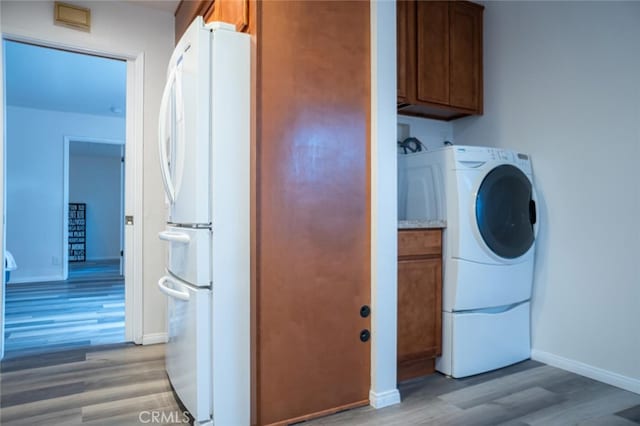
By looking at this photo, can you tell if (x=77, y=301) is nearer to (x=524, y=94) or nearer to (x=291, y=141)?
(x=291, y=141)

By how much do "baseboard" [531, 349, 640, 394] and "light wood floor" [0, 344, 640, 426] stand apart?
4 cm

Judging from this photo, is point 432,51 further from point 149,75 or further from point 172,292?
point 172,292

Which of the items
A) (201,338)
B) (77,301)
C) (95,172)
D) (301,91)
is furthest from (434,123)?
(95,172)

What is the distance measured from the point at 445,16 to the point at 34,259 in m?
5.80

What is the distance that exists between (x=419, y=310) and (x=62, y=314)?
3.30 metres

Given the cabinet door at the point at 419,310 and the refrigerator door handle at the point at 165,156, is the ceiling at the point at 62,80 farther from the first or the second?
the cabinet door at the point at 419,310

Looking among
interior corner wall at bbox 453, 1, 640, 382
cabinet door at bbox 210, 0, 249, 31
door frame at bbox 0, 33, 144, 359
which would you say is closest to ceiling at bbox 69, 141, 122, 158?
door frame at bbox 0, 33, 144, 359

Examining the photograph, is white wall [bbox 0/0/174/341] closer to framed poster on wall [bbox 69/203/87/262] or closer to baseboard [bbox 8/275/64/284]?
baseboard [bbox 8/275/64/284]

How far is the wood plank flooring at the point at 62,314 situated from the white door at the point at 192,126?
1.84 m

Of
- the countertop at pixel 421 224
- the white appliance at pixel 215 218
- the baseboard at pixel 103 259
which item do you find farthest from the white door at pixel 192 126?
the baseboard at pixel 103 259

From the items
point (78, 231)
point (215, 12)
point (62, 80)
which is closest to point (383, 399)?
point (215, 12)

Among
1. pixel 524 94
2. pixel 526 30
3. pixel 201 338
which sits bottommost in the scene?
pixel 201 338

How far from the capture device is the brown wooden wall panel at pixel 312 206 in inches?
64.7

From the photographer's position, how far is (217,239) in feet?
5.25
